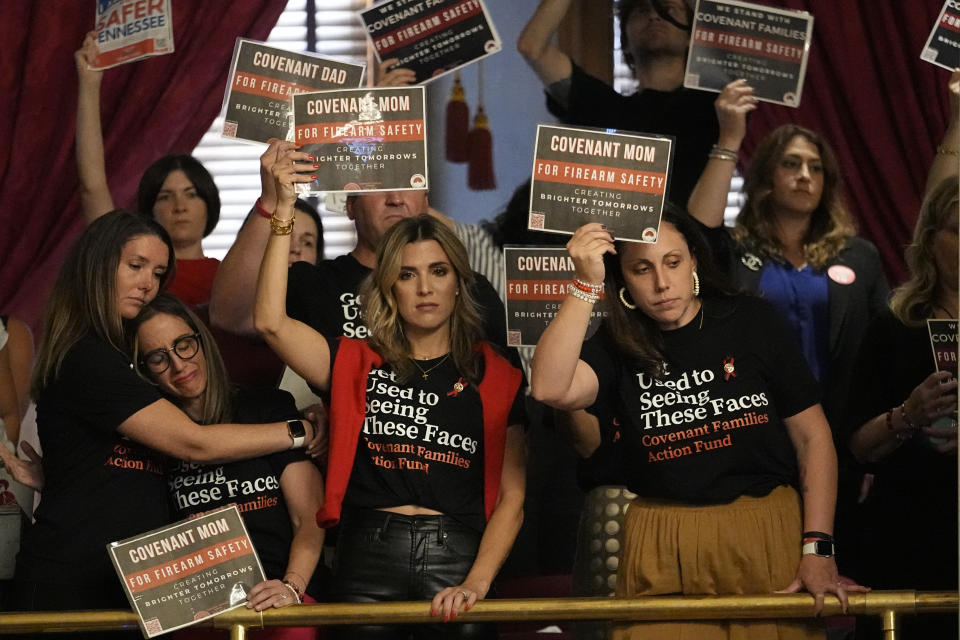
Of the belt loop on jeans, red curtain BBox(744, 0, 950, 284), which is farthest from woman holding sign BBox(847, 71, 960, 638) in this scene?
red curtain BBox(744, 0, 950, 284)

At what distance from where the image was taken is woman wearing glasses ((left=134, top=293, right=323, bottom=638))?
3.18 meters

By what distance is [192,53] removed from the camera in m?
5.16

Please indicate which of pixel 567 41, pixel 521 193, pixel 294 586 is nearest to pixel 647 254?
pixel 294 586

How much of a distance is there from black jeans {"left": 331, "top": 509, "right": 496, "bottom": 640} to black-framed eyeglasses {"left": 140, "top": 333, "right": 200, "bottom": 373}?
0.59 m

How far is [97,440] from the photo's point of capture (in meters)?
3.15

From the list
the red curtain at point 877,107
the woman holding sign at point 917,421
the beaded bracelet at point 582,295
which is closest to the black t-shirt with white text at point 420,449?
the beaded bracelet at point 582,295

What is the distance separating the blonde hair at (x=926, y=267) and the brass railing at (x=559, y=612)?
0.84 metres

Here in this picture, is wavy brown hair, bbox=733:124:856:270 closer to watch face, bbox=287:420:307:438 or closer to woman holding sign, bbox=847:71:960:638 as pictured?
woman holding sign, bbox=847:71:960:638

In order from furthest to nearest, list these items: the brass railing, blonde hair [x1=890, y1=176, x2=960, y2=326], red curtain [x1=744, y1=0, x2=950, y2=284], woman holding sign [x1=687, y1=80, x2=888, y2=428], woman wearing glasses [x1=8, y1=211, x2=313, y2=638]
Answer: red curtain [x1=744, y1=0, x2=950, y2=284], woman holding sign [x1=687, y1=80, x2=888, y2=428], blonde hair [x1=890, y1=176, x2=960, y2=326], woman wearing glasses [x1=8, y1=211, x2=313, y2=638], the brass railing

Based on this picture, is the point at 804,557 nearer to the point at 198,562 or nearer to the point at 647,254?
the point at 647,254

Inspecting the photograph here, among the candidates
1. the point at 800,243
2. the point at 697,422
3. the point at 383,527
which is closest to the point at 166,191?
the point at 383,527

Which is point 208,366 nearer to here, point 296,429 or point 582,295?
point 296,429

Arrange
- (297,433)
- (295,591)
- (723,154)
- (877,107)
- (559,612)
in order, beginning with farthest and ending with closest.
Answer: (877,107) → (723,154) → (297,433) → (295,591) → (559,612)

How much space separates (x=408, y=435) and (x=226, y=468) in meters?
A: 0.46
